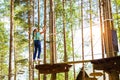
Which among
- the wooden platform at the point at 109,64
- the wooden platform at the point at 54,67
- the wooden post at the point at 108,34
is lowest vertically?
the wooden platform at the point at 54,67

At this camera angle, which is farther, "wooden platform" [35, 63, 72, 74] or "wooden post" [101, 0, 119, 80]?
"wooden platform" [35, 63, 72, 74]

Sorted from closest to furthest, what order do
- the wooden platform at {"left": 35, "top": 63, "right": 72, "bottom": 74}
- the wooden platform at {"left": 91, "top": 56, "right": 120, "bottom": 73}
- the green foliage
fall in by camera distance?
the wooden platform at {"left": 91, "top": 56, "right": 120, "bottom": 73}
the wooden platform at {"left": 35, "top": 63, "right": 72, "bottom": 74}
the green foliage

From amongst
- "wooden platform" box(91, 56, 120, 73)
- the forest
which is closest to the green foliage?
the forest

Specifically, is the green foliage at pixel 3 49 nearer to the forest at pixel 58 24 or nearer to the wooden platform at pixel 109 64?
the forest at pixel 58 24

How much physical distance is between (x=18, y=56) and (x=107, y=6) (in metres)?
17.3

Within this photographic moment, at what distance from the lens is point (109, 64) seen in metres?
8.52

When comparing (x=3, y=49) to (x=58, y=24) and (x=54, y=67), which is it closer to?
(x=58, y=24)

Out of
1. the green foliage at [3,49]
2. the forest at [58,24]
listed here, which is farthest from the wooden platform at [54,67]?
the green foliage at [3,49]

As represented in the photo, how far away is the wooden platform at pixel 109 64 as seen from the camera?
8.30 m

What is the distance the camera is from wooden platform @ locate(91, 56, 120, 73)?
8.30 m

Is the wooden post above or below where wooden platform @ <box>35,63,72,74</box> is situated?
above

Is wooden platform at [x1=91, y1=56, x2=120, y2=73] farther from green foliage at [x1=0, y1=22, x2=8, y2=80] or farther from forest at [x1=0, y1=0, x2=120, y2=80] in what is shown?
green foliage at [x1=0, y1=22, x2=8, y2=80]

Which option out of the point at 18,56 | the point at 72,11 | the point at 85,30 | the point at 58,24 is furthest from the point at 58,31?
the point at 18,56

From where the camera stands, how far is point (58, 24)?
22047 millimetres
